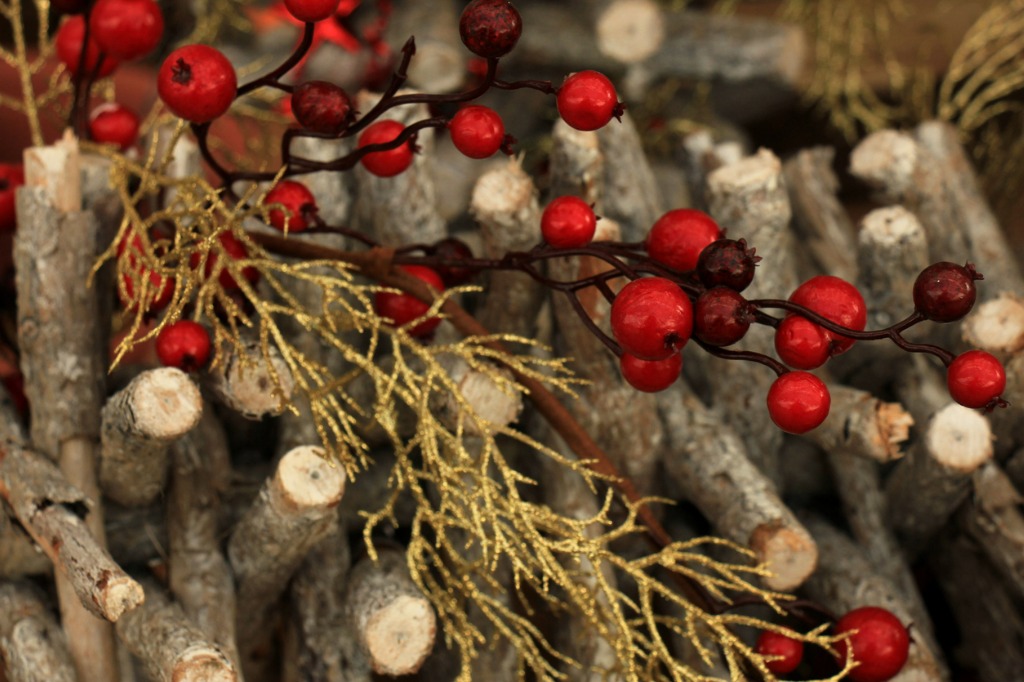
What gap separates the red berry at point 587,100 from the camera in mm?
749

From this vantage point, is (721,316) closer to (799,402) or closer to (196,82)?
(799,402)

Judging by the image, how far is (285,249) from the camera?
3.06ft

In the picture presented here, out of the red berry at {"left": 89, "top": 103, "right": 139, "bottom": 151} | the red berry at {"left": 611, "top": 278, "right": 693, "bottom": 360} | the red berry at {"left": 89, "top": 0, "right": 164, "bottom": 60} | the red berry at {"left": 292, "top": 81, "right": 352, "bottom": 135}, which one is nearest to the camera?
the red berry at {"left": 611, "top": 278, "right": 693, "bottom": 360}

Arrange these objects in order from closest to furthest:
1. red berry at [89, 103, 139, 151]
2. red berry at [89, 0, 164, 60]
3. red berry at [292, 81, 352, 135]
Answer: red berry at [292, 81, 352, 135]
red berry at [89, 0, 164, 60]
red berry at [89, 103, 139, 151]

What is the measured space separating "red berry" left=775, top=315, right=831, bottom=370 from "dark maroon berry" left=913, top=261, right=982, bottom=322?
0.07 metres

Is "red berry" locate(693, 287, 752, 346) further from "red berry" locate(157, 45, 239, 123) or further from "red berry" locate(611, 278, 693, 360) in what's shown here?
"red berry" locate(157, 45, 239, 123)

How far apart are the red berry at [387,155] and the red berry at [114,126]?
0.31 m

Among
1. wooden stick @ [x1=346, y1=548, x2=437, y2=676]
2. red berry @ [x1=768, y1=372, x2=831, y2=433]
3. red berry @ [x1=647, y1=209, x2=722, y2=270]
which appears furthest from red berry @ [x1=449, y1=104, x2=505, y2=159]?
wooden stick @ [x1=346, y1=548, x2=437, y2=676]

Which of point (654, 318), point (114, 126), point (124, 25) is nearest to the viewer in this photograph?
point (654, 318)

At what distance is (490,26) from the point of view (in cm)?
71

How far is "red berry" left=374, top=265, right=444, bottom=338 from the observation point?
0.94 m

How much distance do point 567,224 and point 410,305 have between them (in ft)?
0.56

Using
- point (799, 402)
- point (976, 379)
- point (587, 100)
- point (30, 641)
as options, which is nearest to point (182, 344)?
point (30, 641)

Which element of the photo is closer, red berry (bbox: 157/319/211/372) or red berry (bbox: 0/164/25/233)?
red berry (bbox: 157/319/211/372)
